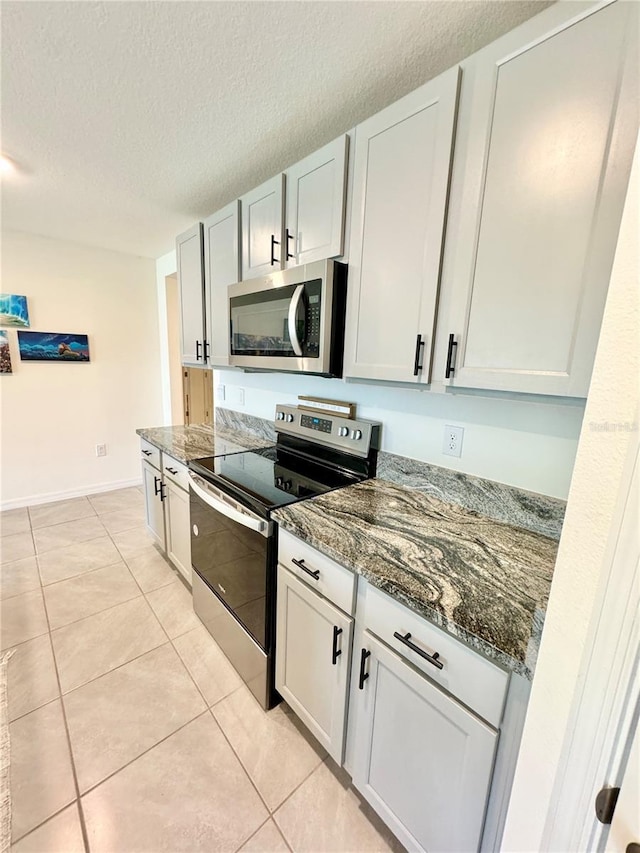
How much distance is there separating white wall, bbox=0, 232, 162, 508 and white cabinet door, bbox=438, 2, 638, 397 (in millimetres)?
3548

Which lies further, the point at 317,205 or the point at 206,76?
the point at 317,205

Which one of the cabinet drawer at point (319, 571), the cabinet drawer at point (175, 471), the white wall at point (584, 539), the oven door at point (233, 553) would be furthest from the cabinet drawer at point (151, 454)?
the white wall at point (584, 539)

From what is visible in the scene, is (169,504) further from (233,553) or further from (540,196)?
(540,196)

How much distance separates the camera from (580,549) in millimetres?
475

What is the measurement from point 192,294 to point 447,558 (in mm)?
2206

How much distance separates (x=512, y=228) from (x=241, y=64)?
1.06 m

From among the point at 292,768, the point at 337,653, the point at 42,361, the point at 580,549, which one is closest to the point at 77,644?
the point at 292,768

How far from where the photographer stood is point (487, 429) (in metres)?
1.30

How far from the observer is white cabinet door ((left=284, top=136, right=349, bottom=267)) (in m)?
1.31

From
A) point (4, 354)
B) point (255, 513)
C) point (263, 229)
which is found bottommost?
point (255, 513)

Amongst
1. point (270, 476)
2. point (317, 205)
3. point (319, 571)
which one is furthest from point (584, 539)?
point (317, 205)

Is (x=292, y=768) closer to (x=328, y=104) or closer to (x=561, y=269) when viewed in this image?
(x=561, y=269)

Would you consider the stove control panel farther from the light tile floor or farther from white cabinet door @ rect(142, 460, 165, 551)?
the light tile floor

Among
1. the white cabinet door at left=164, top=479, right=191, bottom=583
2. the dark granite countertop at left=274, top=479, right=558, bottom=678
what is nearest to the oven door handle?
the dark granite countertop at left=274, top=479, right=558, bottom=678
